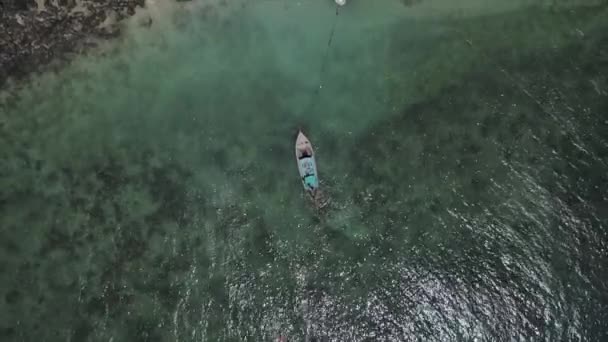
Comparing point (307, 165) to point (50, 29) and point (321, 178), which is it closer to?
point (321, 178)

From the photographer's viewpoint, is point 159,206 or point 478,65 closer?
point 159,206

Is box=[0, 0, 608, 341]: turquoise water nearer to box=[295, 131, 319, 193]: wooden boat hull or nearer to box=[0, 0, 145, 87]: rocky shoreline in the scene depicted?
box=[295, 131, 319, 193]: wooden boat hull

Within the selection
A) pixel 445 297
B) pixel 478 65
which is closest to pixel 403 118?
pixel 478 65

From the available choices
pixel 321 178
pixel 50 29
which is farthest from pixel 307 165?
pixel 50 29

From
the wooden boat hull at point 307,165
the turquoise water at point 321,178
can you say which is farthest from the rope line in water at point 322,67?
the wooden boat hull at point 307,165

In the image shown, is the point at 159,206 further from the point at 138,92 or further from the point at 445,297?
the point at 445,297

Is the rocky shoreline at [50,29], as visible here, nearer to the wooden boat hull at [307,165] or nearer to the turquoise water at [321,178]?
the turquoise water at [321,178]

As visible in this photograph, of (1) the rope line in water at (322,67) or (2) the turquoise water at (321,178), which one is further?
(1) the rope line in water at (322,67)
